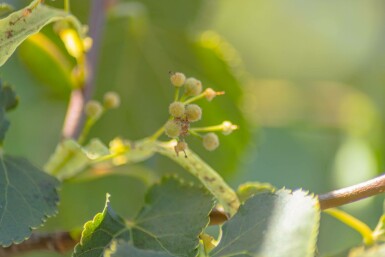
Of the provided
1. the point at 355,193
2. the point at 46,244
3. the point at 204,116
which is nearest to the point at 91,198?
the point at 204,116

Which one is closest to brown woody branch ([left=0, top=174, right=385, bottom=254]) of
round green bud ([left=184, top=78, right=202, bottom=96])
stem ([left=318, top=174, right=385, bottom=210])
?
stem ([left=318, top=174, right=385, bottom=210])

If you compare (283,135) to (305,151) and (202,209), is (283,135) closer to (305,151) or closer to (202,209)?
(305,151)

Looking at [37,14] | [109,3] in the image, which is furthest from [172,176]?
[109,3]

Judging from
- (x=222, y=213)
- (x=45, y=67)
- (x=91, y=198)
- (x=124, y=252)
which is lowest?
(x=124, y=252)

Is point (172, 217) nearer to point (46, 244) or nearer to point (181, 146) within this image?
point (181, 146)

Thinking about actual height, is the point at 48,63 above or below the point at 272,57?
below

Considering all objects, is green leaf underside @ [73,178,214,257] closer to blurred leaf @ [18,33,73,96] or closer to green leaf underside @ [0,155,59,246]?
green leaf underside @ [0,155,59,246]

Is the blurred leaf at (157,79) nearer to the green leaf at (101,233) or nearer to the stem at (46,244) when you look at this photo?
the stem at (46,244)

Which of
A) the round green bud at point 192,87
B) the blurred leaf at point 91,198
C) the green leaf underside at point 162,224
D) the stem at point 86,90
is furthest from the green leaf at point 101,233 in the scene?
the blurred leaf at point 91,198
